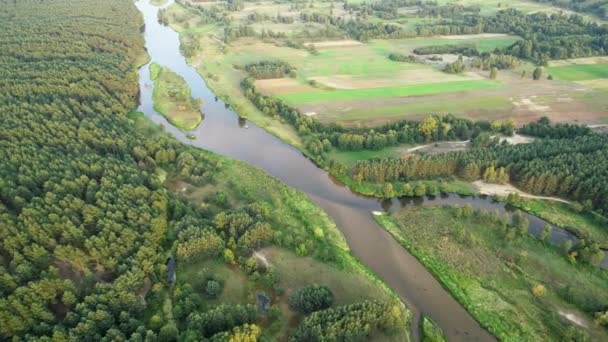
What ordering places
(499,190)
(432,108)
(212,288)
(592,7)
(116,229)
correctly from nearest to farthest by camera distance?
(212,288) < (116,229) < (499,190) < (432,108) < (592,7)

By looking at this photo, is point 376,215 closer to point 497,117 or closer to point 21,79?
point 497,117

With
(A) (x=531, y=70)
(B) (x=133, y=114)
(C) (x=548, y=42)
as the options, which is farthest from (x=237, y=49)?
(C) (x=548, y=42)

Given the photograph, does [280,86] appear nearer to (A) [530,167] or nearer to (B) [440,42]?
(A) [530,167]

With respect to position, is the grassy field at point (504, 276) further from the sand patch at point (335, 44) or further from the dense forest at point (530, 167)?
the sand patch at point (335, 44)

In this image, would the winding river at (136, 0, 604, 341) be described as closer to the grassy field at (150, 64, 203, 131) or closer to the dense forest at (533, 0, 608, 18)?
the grassy field at (150, 64, 203, 131)

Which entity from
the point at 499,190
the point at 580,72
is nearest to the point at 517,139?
the point at 499,190

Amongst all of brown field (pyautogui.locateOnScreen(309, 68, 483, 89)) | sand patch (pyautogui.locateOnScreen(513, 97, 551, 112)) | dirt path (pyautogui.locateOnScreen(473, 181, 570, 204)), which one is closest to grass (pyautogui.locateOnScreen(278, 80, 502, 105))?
brown field (pyautogui.locateOnScreen(309, 68, 483, 89))
